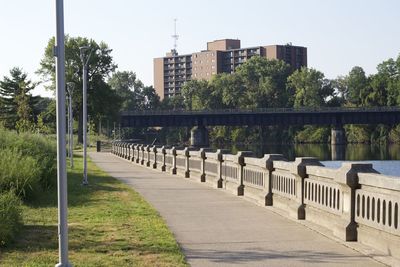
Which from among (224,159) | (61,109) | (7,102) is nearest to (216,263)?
(61,109)

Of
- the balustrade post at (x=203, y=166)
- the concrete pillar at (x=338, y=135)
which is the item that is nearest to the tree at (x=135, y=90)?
the concrete pillar at (x=338, y=135)

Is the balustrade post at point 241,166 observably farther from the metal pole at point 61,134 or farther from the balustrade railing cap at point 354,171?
the metal pole at point 61,134

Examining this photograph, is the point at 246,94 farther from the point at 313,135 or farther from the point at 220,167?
the point at 220,167

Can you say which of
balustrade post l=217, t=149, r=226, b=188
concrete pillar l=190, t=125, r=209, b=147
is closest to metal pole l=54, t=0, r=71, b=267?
balustrade post l=217, t=149, r=226, b=188

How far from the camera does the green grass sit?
845 cm

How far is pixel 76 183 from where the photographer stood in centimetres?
2216

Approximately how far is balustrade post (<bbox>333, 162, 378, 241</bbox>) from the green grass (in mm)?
2639

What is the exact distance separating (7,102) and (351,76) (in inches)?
3147

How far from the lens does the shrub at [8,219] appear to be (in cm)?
937

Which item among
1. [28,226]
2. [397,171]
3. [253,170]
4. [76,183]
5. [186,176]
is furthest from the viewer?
[397,171]

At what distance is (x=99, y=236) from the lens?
34.2 feet

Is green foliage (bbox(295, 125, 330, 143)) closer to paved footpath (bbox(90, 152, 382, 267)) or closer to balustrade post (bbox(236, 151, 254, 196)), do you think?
balustrade post (bbox(236, 151, 254, 196))

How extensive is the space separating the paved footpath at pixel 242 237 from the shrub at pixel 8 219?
262cm

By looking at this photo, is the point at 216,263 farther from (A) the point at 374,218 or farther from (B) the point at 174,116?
(B) the point at 174,116
